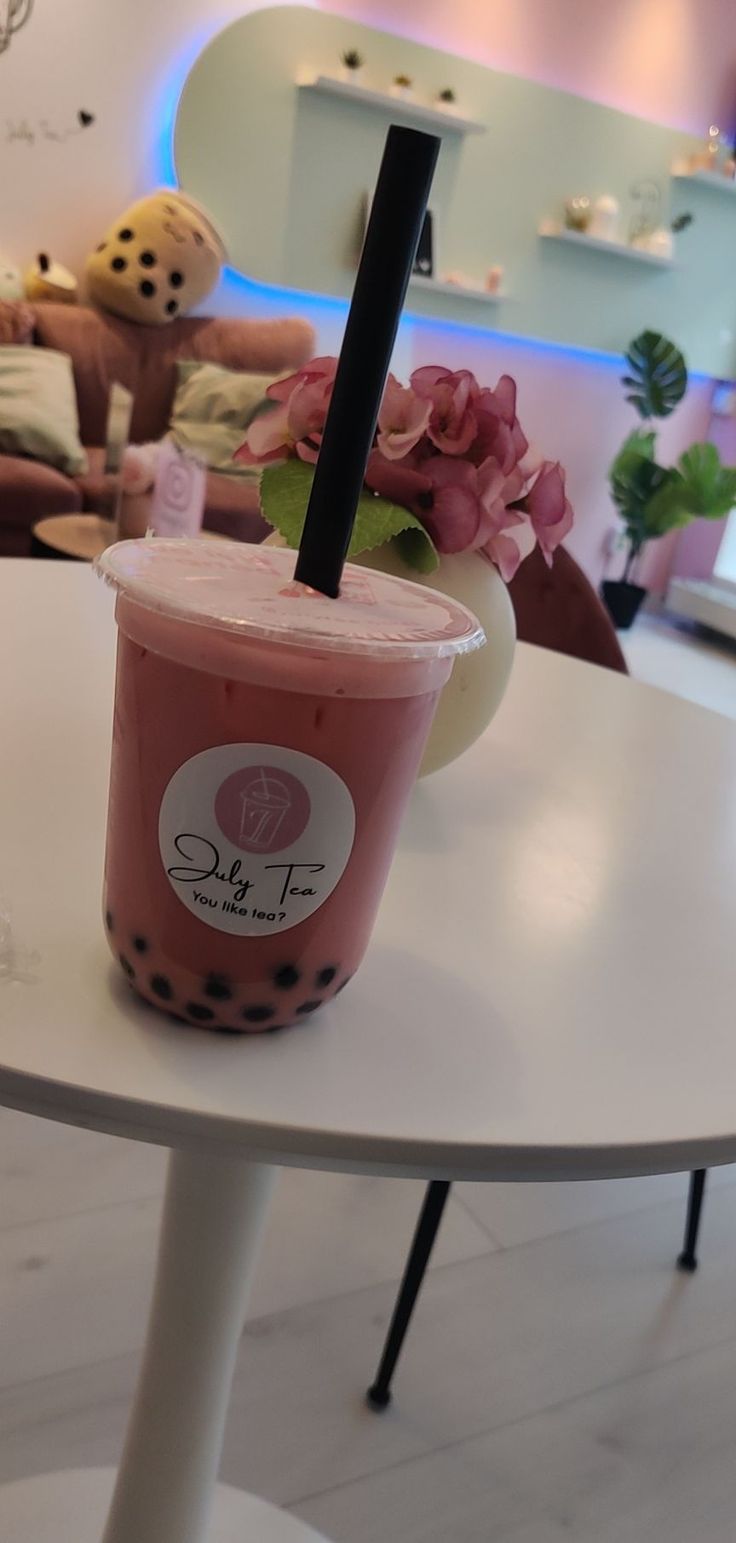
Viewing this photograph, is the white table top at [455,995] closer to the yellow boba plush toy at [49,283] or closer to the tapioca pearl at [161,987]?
the tapioca pearl at [161,987]

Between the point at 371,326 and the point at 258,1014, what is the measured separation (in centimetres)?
26

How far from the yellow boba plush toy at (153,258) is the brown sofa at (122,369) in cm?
10

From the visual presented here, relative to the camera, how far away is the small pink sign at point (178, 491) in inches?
68.3

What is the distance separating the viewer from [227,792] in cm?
42

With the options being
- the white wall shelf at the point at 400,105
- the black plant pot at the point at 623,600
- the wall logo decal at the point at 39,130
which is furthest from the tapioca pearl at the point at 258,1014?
the black plant pot at the point at 623,600

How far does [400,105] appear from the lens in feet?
14.8

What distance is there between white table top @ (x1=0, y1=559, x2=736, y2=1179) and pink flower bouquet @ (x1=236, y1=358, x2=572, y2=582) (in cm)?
18

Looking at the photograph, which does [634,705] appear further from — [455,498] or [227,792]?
[227,792]

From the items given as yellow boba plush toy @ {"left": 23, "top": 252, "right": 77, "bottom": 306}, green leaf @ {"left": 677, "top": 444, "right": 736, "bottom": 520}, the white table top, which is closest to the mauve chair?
the white table top

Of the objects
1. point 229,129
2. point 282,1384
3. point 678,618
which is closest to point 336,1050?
point 282,1384

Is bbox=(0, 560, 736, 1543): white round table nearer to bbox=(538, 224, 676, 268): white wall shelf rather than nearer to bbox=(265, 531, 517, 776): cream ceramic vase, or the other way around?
bbox=(265, 531, 517, 776): cream ceramic vase

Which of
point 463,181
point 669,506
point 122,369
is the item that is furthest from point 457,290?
point 122,369

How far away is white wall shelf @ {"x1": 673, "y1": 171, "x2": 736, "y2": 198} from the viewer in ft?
17.3

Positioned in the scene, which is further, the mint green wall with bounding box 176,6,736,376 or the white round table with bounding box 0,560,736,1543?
the mint green wall with bounding box 176,6,736,376
